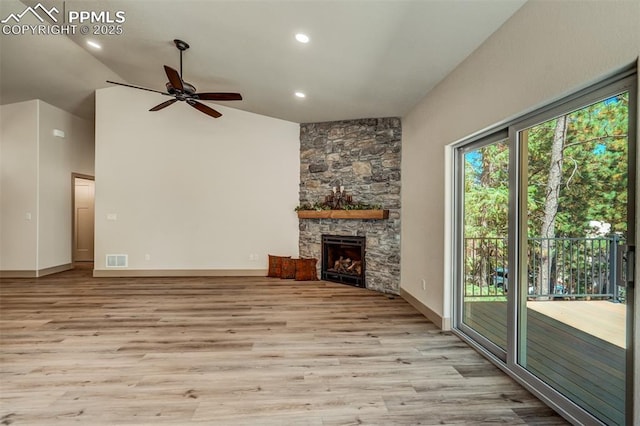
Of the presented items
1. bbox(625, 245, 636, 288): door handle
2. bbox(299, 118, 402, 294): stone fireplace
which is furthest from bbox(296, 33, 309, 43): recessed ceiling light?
bbox(625, 245, 636, 288): door handle

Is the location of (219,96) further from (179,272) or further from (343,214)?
(179,272)

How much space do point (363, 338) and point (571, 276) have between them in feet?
6.28

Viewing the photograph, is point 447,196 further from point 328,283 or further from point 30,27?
point 30,27

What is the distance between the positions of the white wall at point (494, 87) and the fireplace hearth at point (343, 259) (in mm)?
930

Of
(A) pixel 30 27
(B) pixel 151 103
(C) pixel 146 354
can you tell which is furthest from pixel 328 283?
(A) pixel 30 27

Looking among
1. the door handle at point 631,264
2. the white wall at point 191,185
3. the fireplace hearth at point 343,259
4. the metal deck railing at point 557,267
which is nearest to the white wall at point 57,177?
the white wall at point 191,185

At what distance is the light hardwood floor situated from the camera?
1956 millimetres

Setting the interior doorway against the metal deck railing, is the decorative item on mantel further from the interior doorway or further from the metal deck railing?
the interior doorway

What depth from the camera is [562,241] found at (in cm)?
228

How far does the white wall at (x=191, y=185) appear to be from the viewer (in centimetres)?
602

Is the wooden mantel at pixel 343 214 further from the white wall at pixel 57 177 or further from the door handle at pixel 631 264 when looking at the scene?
the white wall at pixel 57 177

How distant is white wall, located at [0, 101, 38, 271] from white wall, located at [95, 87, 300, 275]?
1.19 meters

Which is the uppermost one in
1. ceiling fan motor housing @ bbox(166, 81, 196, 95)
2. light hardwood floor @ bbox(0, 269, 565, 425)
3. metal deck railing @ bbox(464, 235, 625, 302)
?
ceiling fan motor housing @ bbox(166, 81, 196, 95)

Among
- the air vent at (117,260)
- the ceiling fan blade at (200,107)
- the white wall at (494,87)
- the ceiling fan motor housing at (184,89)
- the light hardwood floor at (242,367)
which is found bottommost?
the light hardwood floor at (242,367)
